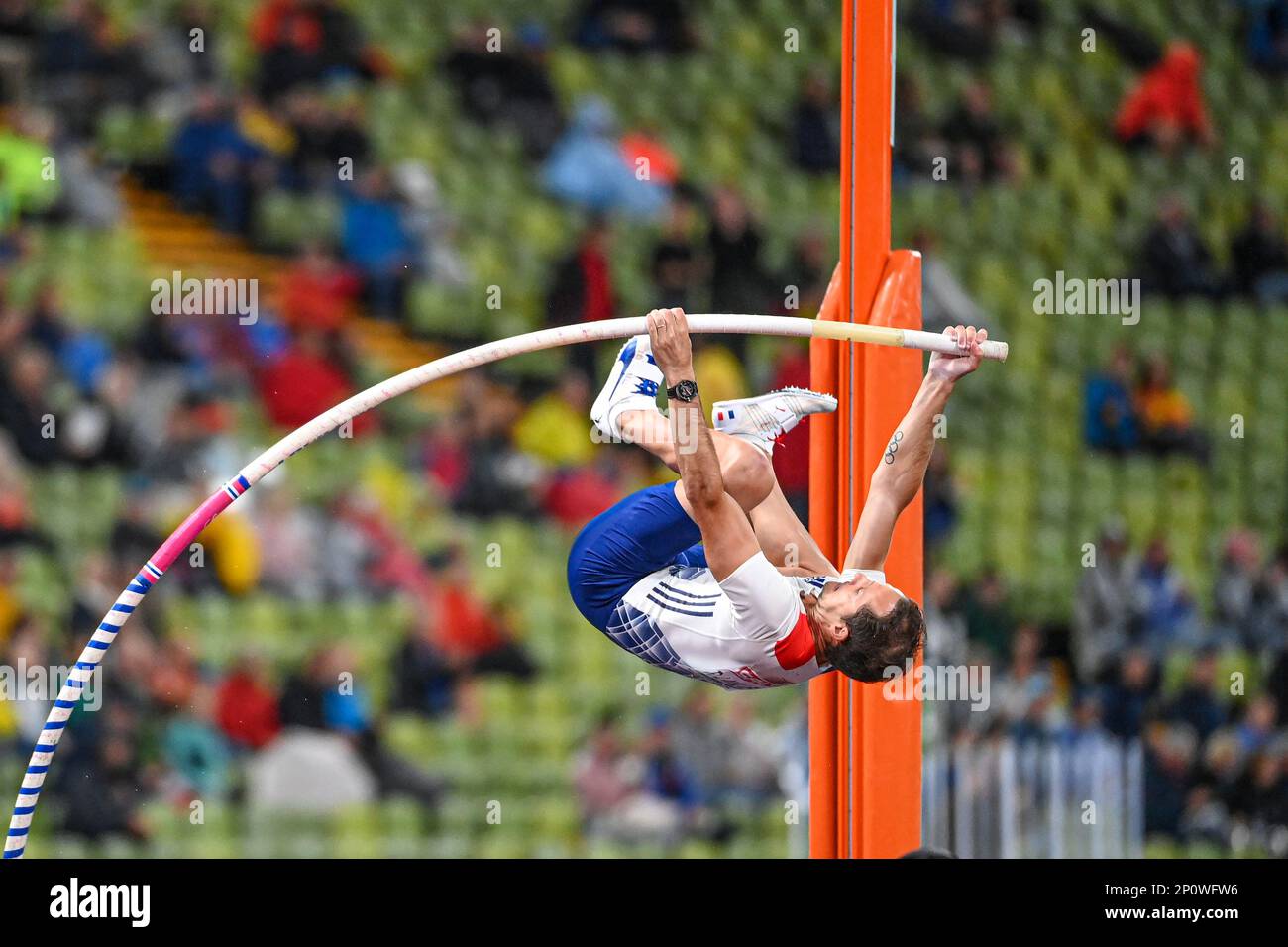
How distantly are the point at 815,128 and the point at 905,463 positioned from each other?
545 centimetres

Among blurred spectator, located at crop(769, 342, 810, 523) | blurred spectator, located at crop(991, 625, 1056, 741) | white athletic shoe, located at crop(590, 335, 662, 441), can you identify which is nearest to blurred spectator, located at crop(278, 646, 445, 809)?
blurred spectator, located at crop(769, 342, 810, 523)

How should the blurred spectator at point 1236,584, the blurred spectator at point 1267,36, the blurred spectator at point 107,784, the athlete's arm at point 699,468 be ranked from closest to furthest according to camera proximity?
the athlete's arm at point 699,468 < the blurred spectator at point 107,784 < the blurred spectator at point 1236,584 < the blurred spectator at point 1267,36

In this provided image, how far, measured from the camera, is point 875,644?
519 centimetres

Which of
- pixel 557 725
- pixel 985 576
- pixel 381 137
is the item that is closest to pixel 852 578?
pixel 557 725

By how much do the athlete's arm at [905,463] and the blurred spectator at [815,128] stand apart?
5285 millimetres

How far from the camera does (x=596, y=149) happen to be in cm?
1034

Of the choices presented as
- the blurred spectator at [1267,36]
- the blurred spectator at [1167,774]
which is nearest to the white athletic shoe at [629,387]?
the blurred spectator at [1167,774]

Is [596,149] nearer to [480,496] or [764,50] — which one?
[764,50]

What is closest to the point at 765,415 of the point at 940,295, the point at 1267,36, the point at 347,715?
the point at 347,715

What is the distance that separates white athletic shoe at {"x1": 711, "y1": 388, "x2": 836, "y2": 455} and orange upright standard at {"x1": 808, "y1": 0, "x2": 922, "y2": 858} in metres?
0.52

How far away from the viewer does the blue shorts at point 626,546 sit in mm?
5406

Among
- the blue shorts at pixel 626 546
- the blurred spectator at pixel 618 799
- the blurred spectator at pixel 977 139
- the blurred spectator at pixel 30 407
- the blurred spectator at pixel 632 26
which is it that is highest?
the blurred spectator at pixel 632 26

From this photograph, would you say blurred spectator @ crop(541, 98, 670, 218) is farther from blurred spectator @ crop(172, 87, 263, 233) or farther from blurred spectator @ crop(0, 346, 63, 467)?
blurred spectator @ crop(0, 346, 63, 467)

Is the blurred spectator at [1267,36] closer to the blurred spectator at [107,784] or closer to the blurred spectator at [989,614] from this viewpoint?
the blurred spectator at [989,614]
